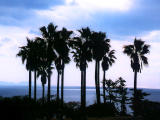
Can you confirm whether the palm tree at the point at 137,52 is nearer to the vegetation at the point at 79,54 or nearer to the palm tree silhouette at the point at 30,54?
the vegetation at the point at 79,54

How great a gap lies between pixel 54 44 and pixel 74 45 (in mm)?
3240

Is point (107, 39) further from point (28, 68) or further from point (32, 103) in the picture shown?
point (32, 103)

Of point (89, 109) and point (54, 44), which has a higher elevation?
point (54, 44)

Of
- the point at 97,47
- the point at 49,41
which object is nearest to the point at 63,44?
the point at 49,41

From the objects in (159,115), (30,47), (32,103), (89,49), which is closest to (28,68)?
(30,47)

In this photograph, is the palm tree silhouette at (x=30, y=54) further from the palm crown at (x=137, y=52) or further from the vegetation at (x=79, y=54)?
the palm crown at (x=137, y=52)

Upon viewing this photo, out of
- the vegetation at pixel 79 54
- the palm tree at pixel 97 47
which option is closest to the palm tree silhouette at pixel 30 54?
the vegetation at pixel 79 54

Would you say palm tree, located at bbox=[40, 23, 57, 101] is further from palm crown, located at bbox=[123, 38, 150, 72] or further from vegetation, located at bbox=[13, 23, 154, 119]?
palm crown, located at bbox=[123, 38, 150, 72]

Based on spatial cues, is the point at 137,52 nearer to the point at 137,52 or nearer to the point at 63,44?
the point at 137,52

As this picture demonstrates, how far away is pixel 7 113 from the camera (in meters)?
23.0

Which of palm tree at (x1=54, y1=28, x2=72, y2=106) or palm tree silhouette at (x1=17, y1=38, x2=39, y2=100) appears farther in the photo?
palm tree silhouette at (x1=17, y1=38, x2=39, y2=100)

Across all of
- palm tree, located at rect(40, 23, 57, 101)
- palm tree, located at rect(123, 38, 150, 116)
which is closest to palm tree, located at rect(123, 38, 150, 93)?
palm tree, located at rect(123, 38, 150, 116)

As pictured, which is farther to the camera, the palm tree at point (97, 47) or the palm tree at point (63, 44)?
the palm tree at point (97, 47)

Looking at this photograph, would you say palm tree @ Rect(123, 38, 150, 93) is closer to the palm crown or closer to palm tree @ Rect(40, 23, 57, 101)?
the palm crown
